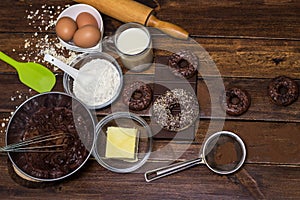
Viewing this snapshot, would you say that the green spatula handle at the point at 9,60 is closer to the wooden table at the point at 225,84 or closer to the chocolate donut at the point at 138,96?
the wooden table at the point at 225,84

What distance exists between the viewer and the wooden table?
1.65 metres

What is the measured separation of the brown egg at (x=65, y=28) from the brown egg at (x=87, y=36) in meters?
0.03

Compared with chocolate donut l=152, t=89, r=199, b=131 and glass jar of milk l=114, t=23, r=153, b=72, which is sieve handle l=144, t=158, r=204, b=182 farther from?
glass jar of milk l=114, t=23, r=153, b=72

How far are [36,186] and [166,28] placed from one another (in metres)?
0.72

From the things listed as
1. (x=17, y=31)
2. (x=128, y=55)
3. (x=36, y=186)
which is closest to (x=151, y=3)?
(x=128, y=55)

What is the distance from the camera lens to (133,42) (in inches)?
66.9

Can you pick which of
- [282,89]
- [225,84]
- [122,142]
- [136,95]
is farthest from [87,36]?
[282,89]

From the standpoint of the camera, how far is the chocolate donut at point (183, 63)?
171 cm

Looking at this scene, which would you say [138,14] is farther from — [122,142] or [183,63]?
[122,142]

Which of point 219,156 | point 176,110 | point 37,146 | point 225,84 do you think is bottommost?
point 37,146

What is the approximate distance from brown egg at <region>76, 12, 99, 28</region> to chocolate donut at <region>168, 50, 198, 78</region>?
0.31 meters

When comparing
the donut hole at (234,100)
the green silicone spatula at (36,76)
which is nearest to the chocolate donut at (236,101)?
the donut hole at (234,100)

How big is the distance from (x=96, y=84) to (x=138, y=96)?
0.52 feet

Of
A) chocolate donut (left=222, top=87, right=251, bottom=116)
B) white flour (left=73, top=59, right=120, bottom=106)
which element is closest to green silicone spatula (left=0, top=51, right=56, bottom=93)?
white flour (left=73, top=59, right=120, bottom=106)
